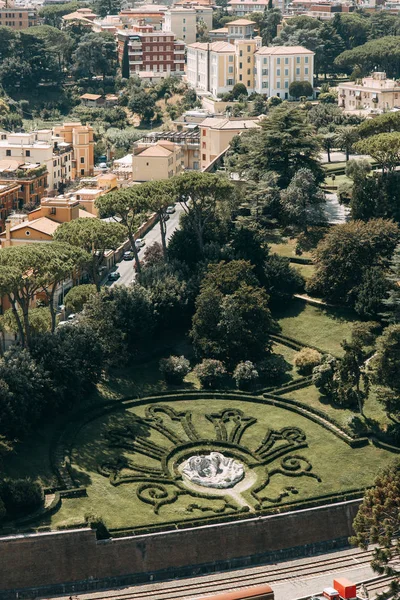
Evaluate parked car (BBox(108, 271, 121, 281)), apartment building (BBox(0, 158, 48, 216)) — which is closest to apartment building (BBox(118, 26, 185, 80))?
apartment building (BBox(0, 158, 48, 216))

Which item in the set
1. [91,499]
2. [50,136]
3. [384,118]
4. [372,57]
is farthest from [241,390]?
[372,57]

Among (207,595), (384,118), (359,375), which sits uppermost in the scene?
(384,118)

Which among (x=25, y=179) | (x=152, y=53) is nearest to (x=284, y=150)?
(x=25, y=179)

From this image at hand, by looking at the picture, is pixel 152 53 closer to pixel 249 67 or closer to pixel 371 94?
pixel 249 67

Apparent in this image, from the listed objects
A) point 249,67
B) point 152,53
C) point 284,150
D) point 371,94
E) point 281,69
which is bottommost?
point 152,53

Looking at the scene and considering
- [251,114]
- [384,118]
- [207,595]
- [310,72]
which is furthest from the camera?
[310,72]

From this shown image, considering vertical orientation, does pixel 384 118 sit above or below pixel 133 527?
above

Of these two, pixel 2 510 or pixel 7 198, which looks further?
pixel 7 198

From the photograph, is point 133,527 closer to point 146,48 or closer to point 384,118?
point 384,118
